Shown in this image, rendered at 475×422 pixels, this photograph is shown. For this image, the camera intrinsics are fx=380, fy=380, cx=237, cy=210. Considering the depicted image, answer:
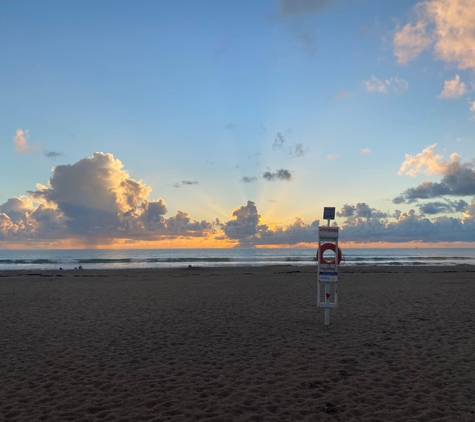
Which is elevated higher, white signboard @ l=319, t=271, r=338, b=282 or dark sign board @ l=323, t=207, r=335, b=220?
dark sign board @ l=323, t=207, r=335, b=220

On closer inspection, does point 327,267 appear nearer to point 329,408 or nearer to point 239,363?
point 239,363

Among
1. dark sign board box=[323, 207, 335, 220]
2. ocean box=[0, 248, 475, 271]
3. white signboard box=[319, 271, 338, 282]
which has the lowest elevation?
ocean box=[0, 248, 475, 271]

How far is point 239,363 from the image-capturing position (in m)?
6.17

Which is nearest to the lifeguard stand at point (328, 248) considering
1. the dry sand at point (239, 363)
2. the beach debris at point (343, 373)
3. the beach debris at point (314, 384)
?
the dry sand at point (239, 363)

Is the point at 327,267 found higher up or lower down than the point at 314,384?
higher up

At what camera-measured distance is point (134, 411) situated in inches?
175

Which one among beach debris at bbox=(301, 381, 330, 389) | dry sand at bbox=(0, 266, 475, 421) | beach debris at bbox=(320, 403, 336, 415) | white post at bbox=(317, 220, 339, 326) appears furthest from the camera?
white post at bbox=(317, 220, 339, 326)

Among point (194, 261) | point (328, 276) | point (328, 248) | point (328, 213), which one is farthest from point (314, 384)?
point (194, 261)

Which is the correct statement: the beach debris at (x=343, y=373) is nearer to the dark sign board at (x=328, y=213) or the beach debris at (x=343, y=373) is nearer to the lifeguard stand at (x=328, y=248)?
the lifeguard stand at (x=328, y=248)

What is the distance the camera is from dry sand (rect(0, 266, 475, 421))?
14.8 ft

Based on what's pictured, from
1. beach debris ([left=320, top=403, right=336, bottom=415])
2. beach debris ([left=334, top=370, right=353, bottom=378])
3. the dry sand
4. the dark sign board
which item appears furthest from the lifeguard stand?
beach debris ([left=320, top=403, right=336, bottom=415])

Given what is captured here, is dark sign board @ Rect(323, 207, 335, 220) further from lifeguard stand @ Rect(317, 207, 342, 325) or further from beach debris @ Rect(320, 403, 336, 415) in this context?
beach debris @ Rect(320, 403, 336, 415)

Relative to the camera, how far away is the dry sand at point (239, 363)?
14.8 feet

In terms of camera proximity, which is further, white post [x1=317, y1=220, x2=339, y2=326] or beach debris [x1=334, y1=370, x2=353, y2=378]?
white post [x1=317, y1=220, x2=339, y2=326]
